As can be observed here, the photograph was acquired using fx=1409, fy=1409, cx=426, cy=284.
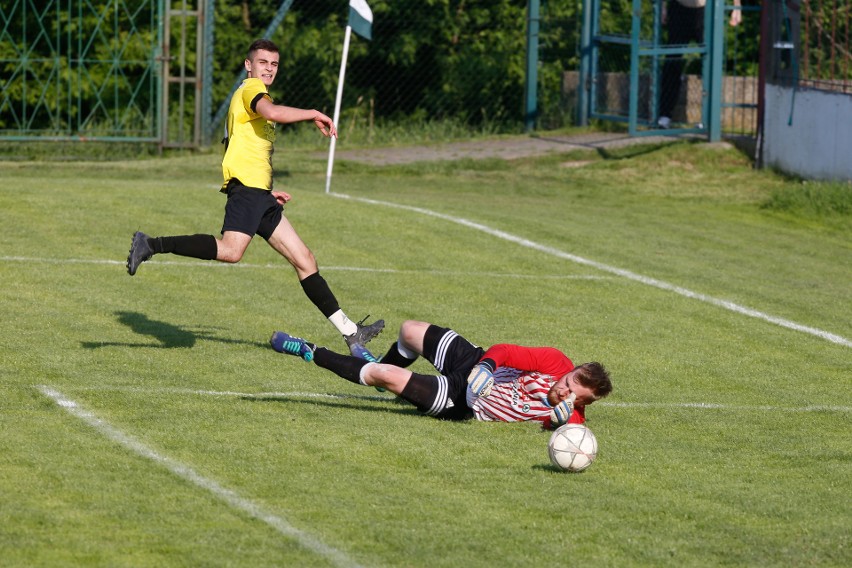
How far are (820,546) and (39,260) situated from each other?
29.9 feet

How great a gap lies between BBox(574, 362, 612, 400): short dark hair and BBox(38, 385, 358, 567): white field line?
2203mm

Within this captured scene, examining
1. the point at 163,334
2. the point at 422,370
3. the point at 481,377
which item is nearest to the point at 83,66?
the point at 163,334

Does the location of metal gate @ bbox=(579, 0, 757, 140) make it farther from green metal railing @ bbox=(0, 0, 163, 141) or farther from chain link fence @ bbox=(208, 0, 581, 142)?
green metal railing @ bbox=(0, 0, 163, 141)

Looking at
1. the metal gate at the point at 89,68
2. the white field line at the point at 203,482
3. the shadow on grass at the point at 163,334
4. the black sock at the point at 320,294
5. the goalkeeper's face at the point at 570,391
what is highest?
the metal gate at the point at 89,68

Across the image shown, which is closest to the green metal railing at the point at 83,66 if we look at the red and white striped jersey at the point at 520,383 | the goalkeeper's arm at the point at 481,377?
the red and white striped jersey at the point at 520,383

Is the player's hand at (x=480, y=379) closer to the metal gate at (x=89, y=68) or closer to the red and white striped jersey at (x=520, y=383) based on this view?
the red and white striped jersey at (x=520, y=383)

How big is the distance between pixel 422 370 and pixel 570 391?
2.26 m

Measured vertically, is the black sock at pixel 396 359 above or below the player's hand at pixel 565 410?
above

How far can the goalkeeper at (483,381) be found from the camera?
7.84 meters

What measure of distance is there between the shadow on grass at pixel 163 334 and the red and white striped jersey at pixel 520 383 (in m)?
2.67

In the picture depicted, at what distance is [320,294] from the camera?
9852 mm

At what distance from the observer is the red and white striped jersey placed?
315 inches

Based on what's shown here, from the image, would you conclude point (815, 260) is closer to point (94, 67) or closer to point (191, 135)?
point (191, 135)

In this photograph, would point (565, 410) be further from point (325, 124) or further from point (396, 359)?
point (325, 124)
